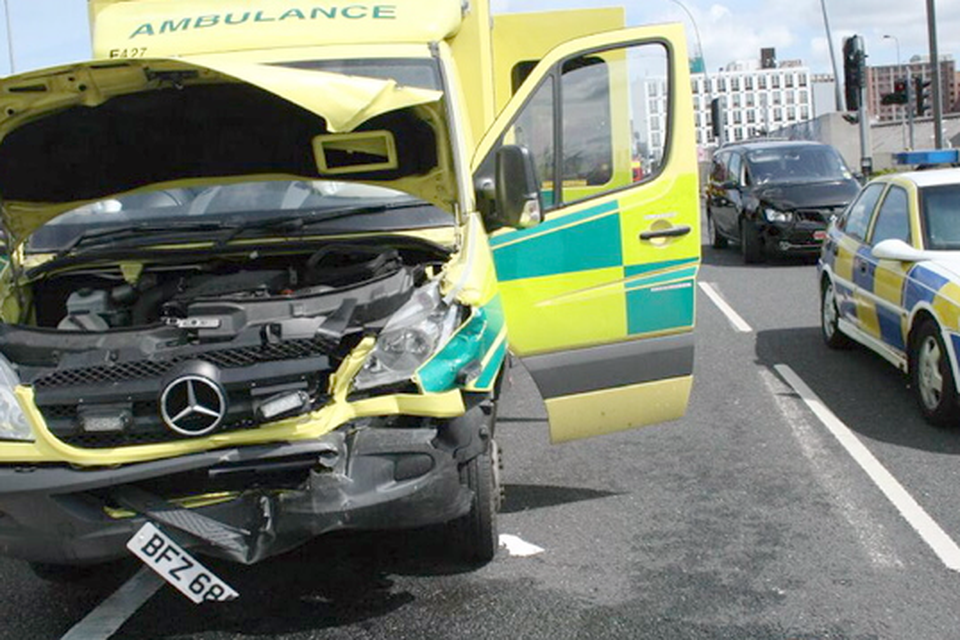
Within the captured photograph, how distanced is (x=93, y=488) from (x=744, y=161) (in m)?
14.7

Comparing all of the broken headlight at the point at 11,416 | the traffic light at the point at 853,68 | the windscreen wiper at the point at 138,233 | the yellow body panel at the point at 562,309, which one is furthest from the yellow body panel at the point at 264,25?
the traffic light at the point at 853,68

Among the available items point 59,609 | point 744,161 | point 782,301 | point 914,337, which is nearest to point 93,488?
point 59,609

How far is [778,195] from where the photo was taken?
52.1 feet

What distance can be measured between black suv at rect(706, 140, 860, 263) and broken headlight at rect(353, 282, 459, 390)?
11.8 metres

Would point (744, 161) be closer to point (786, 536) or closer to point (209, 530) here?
point (786, 536)

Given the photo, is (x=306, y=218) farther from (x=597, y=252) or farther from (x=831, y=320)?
(x=831, y=320)

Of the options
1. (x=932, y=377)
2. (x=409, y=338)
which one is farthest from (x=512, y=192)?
(x=932, y=377)

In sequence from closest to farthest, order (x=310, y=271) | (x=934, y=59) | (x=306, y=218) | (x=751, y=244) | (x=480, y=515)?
(x=480, y=515)
(x=310, y=271)
(x=306, y=218)
(x=751, y=244)
(x=934, y=59)

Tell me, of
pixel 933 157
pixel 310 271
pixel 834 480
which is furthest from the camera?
pixel 933 157

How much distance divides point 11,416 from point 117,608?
126 cm

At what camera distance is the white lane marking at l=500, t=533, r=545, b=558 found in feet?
16.8

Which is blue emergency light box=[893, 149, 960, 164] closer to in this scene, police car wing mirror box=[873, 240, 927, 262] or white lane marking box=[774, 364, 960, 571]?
police car wing mirror box=[873, 240, 927, 262]

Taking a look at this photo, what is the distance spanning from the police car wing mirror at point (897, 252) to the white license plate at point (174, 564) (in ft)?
16.9

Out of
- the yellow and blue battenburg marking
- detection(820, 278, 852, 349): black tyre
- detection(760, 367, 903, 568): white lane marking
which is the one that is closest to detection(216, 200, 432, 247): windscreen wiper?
detection(760, 367, 903, 568): white lane marking
